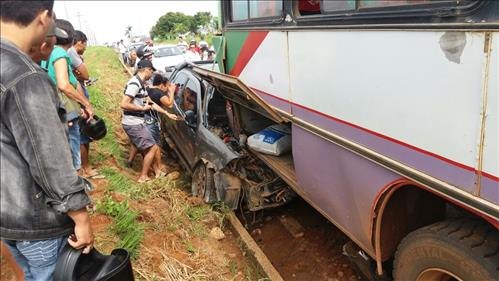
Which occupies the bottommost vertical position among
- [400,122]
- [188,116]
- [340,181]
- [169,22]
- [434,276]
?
[434,276]

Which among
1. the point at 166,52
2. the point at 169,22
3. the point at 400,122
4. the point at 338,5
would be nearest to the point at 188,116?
the point at 338,5

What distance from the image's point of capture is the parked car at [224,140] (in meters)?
4.65

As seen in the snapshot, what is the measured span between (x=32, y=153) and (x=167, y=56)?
18.1 metres

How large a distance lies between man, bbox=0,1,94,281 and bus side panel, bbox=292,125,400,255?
5.54ft

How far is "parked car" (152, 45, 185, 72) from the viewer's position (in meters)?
18.2

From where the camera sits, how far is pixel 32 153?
179 cm

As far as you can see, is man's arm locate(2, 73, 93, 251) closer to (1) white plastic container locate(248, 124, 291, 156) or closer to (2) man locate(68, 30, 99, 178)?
(1) white plastic container locate(248, 124, 291, 156)

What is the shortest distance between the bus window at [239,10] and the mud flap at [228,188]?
184 cm

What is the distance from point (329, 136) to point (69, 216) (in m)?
1.80

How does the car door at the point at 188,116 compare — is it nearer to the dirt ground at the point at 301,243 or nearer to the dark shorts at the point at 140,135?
the dark shorts at the point at 140,135

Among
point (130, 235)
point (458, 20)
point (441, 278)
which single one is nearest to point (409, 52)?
point (458, 20)

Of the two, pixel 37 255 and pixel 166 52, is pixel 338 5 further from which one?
pixel 166 52

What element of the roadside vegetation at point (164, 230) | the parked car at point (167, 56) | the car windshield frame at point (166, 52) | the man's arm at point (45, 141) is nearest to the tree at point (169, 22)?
the car windshield frame at point (166, 52)

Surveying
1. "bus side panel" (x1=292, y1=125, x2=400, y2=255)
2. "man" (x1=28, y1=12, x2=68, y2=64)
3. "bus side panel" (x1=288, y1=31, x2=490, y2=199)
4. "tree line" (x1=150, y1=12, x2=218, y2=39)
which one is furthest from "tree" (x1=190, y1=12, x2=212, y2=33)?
"man" (x1=28, y1=12, x2=68, y2=64)
